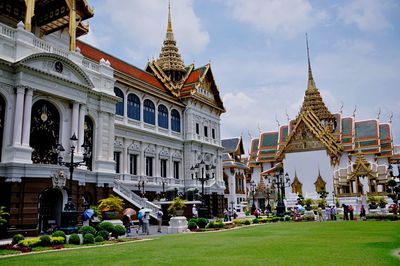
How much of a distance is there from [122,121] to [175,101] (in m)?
8.58

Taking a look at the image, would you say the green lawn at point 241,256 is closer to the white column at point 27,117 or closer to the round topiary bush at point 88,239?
the round topiary bush at point 88,239

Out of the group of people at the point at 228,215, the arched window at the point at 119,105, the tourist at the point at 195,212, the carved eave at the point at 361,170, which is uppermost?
the arched window at the point at 119,105

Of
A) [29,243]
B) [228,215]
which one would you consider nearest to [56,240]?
[29,243]

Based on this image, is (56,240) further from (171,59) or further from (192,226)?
(171,59)

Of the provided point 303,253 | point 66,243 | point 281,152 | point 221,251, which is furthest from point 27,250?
point 281,152

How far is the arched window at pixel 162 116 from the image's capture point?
37.5m

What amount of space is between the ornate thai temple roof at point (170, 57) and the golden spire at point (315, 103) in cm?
2560

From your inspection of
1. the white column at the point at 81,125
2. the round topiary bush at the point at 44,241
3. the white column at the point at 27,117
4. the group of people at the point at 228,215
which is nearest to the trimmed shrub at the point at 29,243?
the round topiary bush at the point at 44,241

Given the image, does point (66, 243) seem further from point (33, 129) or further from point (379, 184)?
point (379, 184)

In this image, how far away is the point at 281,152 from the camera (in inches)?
2349

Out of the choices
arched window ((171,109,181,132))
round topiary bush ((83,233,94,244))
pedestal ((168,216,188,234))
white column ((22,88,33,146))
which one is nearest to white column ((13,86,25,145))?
white column ((22,88,33,146))

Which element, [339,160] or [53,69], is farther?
[339,160]

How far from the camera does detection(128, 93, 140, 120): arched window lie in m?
33.8

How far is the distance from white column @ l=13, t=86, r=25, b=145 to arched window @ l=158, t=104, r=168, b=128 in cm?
1780
